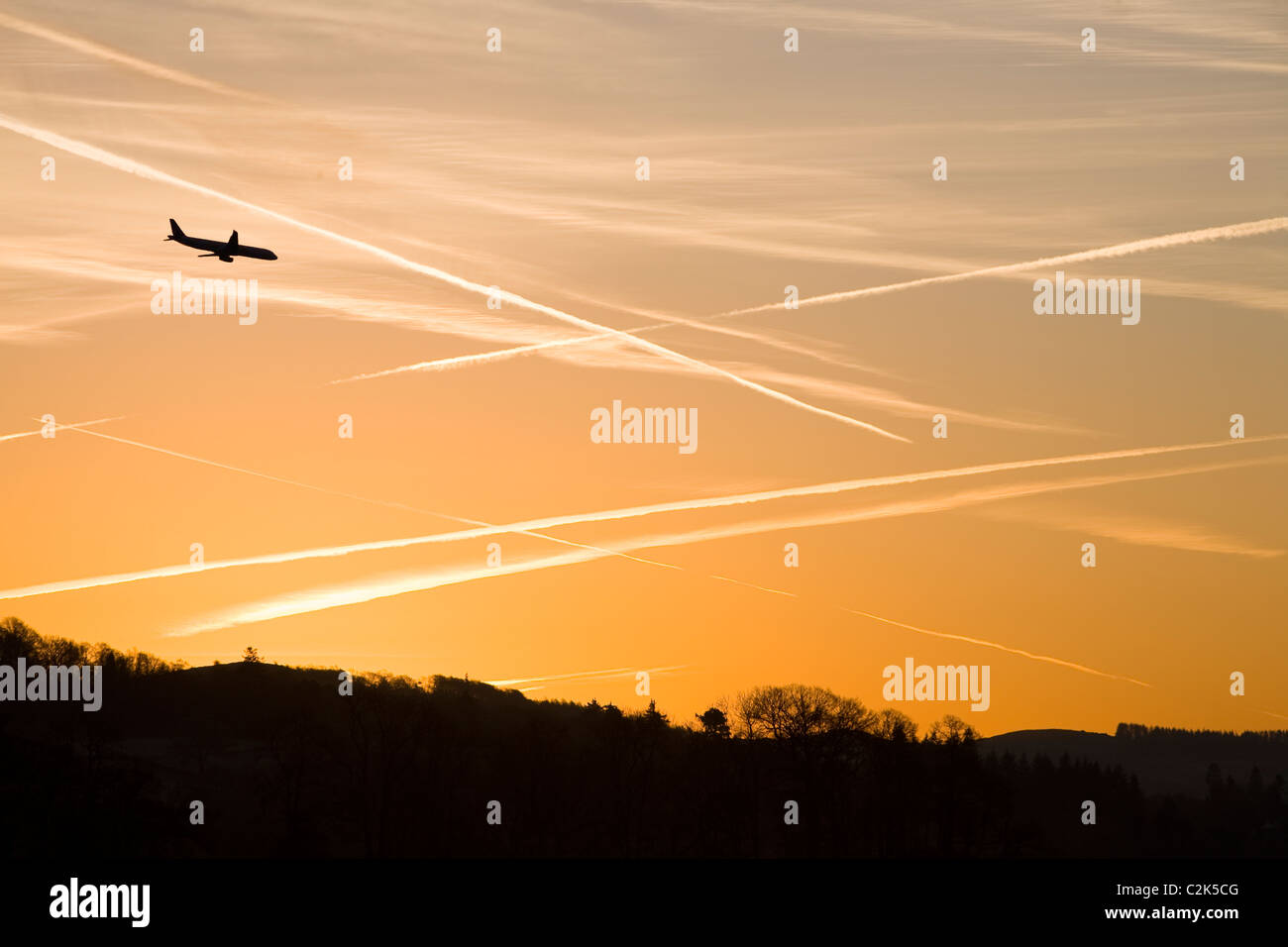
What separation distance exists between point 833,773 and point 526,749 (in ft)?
134

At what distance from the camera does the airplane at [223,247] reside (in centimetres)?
14875

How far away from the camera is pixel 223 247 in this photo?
149 m

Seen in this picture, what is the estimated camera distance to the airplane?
488 feet
